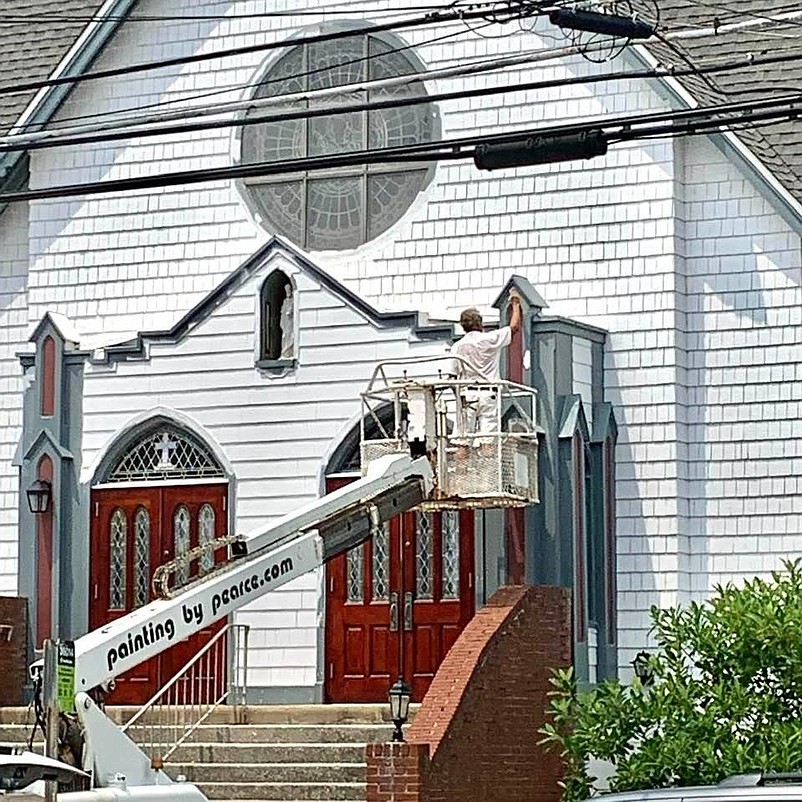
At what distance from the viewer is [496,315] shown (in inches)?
947

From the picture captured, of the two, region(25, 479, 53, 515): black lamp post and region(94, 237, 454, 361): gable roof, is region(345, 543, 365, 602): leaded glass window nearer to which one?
region(94, 237, 454, 361): gable roof

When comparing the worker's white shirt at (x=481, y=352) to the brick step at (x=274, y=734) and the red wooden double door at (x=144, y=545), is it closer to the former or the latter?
the brick step at (x=274, y=734)

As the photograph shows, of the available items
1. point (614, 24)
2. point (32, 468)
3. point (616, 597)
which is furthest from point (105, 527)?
point (614, 24)

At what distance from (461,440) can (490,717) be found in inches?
100.0

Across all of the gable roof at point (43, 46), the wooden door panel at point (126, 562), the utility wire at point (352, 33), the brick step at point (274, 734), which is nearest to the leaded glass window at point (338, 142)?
the utility wire at point (352, 33)

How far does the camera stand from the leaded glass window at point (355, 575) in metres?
24.2

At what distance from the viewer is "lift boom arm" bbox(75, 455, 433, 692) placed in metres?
18.1

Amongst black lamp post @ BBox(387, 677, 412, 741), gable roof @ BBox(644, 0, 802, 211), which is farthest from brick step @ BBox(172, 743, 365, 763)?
gable roof @ BBox(644, 0, 802, 211)

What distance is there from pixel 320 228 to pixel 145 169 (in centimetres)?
222

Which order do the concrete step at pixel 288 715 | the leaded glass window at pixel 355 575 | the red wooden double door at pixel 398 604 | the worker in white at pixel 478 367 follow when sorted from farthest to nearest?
the leaded glass window at pixel 355 575 < the red wooden double door at pixel 398 604 < the concrete step at pixel 288 715 < the worker in white at pixel 478 367

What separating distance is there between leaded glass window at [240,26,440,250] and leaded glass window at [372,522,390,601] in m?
3.53

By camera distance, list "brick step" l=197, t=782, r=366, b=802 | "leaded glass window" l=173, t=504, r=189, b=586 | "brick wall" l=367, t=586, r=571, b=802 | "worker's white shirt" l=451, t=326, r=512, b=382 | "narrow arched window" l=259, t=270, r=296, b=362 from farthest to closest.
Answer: "leaded glass window" l=173, t=504, r=189, b=586, "narrow arched window" l=259, t=270, r=296, b=362, "worker's white shirt" l=451, t=326, r=512, b=382, "brick step" l=197, t=782, r=366, b=802, "brick wall" l=367, t=586, r=571, b=802

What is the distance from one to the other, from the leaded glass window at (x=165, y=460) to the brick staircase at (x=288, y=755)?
3.18 metres

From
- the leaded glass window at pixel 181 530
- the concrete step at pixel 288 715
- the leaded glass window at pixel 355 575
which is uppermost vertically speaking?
the leaded glass window at pixel 181 530
